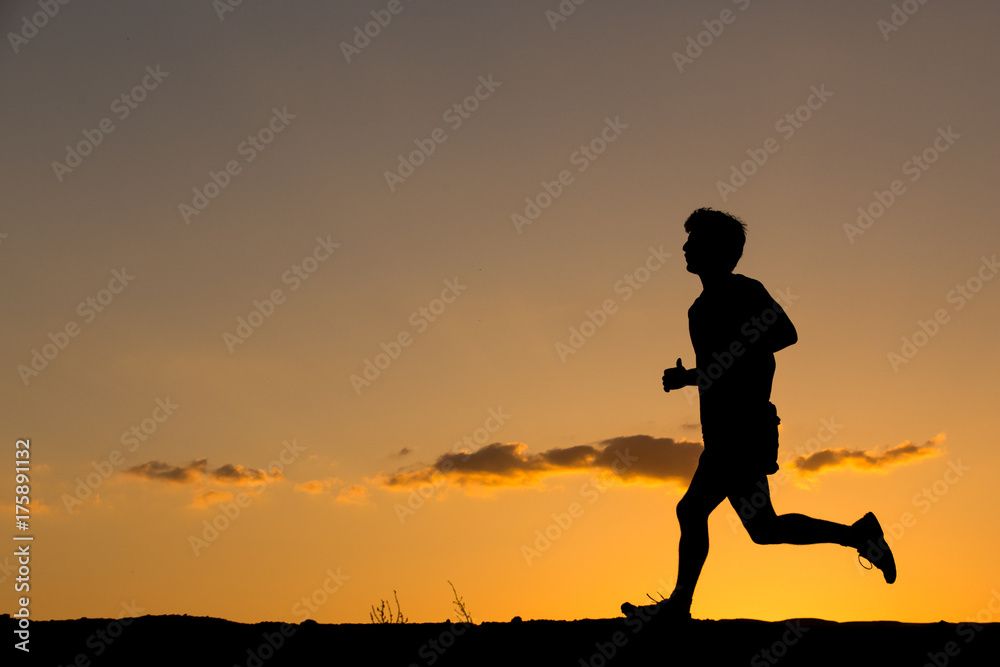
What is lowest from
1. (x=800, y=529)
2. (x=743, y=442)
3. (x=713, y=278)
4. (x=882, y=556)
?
(x=882, y=556)

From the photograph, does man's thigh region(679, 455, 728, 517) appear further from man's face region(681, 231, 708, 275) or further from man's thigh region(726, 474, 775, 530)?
man's face region(681, 231, 708, 275)

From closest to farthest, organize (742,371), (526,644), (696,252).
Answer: (526,644)
(742,371)
(696,252)

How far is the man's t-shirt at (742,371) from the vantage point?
20.2 feet

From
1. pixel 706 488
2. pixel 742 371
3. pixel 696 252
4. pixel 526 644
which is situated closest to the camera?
pixel 526 644

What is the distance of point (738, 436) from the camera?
20.3 ft

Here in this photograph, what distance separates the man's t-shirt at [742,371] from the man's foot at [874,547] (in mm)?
662

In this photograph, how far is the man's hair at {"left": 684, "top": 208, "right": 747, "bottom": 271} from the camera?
6.45 m

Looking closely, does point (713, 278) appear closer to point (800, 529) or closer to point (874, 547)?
point (800, 529)

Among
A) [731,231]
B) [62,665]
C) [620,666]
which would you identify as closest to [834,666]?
[620,666]

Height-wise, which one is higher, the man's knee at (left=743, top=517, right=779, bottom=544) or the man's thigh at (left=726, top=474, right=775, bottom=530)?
the man's thigh at (left=726, top=474, right=775, bottom=530)

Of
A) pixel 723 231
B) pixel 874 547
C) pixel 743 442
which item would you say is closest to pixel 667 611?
pixel 743 442

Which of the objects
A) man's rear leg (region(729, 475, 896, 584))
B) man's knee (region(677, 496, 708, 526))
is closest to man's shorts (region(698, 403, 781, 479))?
man's rear leg (region(729, 475, 896, 584))

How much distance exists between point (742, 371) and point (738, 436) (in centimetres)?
40

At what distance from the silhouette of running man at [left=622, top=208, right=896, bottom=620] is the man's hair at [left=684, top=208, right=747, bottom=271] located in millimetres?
148
